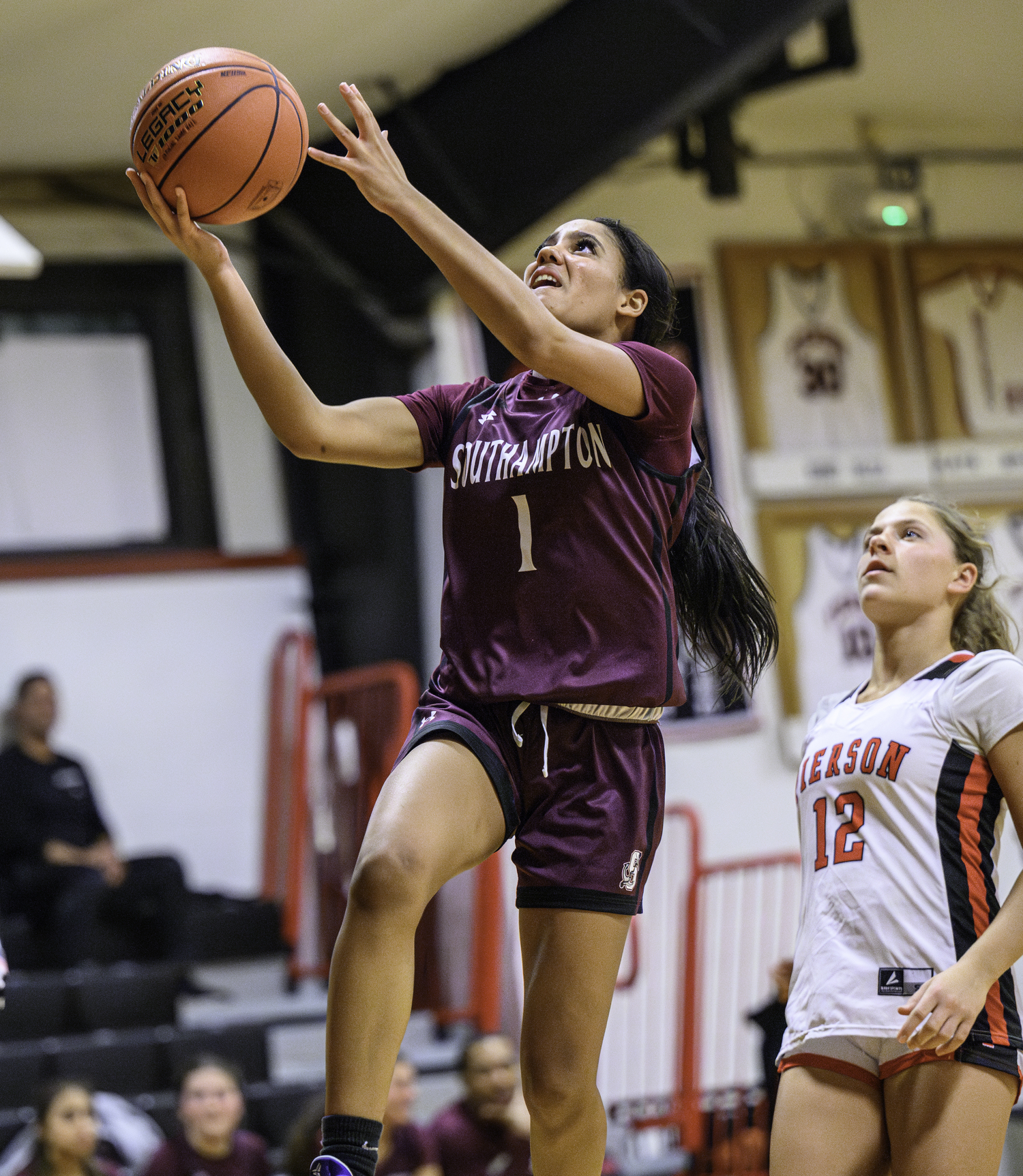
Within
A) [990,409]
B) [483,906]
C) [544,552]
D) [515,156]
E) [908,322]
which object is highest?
[515,156]

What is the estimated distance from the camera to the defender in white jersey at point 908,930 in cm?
262

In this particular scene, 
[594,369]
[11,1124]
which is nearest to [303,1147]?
[11,1124]

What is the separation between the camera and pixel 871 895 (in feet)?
9.15

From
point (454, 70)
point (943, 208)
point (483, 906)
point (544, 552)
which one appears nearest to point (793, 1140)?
point (544, 552)

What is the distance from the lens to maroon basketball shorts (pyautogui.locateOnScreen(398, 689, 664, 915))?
8.48ft

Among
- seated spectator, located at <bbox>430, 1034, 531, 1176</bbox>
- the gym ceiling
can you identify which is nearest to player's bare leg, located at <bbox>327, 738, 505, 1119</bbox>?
seated spectator, located at <bbox>430, 1034, 531, 1176</bbox>

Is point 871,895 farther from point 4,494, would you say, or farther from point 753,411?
point 4,494

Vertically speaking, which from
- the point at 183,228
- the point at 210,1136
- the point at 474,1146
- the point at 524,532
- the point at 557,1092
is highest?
the point at 183,228

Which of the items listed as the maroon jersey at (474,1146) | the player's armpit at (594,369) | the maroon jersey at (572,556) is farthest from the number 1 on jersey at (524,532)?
the maroon jersey at (474,1146)

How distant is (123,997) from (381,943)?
503 centimetres

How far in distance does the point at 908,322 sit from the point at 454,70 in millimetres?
3002

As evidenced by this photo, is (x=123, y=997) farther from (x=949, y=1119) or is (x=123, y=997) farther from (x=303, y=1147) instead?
(x=949, y=1119)

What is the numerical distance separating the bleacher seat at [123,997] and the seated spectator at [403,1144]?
1608mm

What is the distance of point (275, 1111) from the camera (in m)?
6.16
